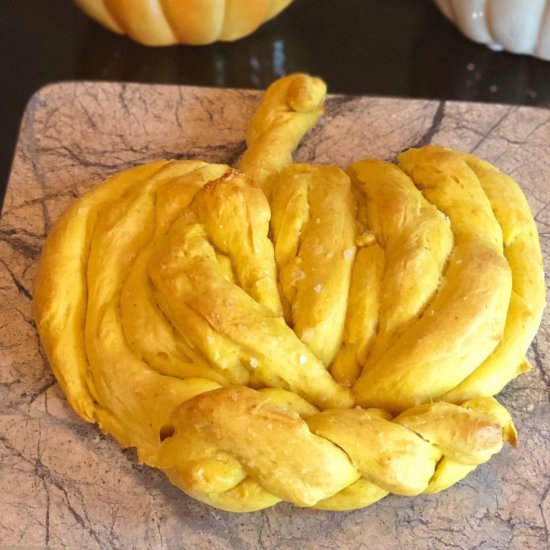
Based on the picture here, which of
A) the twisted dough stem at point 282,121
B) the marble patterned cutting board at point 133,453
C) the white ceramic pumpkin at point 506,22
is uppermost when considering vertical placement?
the white ceramic pumpkin at point 506,22

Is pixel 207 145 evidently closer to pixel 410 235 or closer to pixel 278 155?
pixel 278 155

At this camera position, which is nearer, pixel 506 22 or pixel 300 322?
pixel 300 322

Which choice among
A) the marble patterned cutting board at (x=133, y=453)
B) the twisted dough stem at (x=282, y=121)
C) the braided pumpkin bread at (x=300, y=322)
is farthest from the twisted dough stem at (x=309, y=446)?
the twisted dough stem at (x=282, y=121)

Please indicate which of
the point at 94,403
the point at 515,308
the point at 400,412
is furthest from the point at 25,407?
the point at 515,308

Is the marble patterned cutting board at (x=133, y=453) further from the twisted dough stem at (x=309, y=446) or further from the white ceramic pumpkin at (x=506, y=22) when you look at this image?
the white ceramic pumpkin at (x=506, y=22)

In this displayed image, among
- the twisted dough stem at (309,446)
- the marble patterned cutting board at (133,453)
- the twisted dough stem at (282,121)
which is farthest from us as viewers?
the twisted dough stem at (282,121)

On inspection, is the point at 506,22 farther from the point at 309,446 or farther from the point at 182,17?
the point at 309,446

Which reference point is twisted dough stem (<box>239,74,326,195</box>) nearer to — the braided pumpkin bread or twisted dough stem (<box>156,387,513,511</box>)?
the braided pumpkin bread

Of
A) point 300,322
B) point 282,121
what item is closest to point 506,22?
point 282,121
